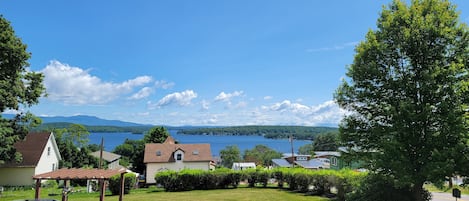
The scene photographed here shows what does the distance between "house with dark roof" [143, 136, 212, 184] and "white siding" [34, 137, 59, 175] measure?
10761 mm

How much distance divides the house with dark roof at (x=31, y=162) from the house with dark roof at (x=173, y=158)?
11.3 meters

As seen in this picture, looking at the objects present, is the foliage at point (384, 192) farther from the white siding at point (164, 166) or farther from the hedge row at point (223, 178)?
the white siding at point (164, 166)

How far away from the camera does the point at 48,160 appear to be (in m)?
37.1

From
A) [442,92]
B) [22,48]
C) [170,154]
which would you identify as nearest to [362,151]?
[442,92]

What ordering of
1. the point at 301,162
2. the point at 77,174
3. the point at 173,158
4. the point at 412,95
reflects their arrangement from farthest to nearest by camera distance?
the point at 301,162 < the point at 173,158 < the point at 77,174 < the point at 412,95

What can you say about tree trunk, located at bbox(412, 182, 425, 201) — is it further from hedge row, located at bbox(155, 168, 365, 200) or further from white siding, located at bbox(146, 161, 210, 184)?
white siding, located at bbox(146, 161, 210, 184)

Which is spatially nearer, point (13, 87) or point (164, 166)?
point (13, 87)

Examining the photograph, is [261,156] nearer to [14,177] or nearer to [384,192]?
[14,177]

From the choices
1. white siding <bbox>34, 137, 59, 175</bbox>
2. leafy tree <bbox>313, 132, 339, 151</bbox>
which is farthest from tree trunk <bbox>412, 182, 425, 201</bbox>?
leafy tree <bbox>313, 132, 339, 151</bbox>

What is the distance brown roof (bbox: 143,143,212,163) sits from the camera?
44781mm

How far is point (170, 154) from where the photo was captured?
45.8 meters

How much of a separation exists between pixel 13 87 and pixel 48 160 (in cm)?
1769

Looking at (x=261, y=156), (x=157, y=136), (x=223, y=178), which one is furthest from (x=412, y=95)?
(x=261, y=156)

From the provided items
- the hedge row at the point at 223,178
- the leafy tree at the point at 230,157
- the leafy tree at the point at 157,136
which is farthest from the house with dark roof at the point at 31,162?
the leafy tree at the point at 230,157
